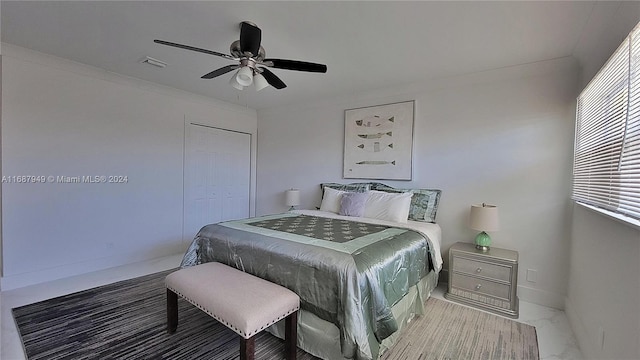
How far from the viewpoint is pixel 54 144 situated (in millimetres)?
3027

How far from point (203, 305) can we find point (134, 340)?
2.55 ft

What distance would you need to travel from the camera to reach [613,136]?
5.29ft

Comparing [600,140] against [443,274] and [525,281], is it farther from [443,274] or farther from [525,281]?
[443,274]

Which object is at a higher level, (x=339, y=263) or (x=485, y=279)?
(x=339, y=263)

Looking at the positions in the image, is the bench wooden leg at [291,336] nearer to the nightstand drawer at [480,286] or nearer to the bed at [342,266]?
the bed at [342,266]

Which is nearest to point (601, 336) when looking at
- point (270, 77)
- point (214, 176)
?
point (270, 77)

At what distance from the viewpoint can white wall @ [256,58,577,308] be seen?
2635mm

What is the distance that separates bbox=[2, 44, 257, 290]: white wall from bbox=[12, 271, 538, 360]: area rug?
0.83m

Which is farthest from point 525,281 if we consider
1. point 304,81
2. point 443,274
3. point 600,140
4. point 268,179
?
point 268,179

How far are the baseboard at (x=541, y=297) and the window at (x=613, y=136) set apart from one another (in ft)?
3.37

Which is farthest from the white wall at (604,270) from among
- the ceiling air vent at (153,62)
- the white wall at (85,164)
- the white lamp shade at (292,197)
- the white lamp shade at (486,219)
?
the white wall at (85,164)

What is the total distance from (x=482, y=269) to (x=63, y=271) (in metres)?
4.61

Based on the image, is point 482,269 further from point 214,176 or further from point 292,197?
point 214,176

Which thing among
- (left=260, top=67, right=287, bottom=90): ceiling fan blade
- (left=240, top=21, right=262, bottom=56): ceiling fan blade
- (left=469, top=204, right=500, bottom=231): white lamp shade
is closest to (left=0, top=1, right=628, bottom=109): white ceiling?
(left=240, top=21, right=262, bottom=56): ceiling fan blade
